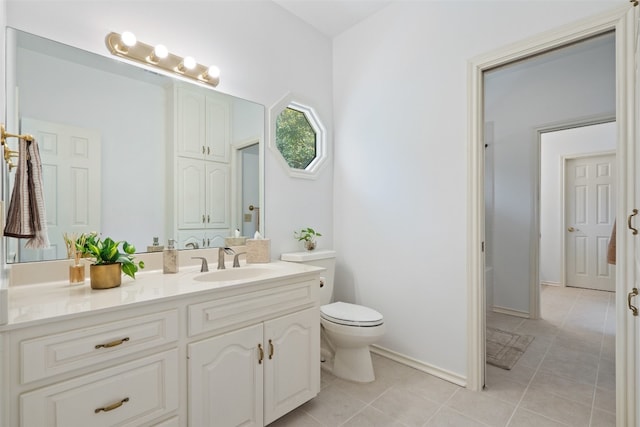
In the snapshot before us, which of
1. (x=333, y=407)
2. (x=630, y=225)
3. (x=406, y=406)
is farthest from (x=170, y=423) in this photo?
(x=630, y=225)

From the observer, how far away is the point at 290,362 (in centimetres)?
159

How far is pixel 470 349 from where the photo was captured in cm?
192

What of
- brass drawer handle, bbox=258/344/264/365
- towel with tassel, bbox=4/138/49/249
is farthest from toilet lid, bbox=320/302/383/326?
towel with tassel, bbox=4/138/49/249

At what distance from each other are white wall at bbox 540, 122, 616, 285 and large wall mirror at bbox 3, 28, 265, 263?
464cm

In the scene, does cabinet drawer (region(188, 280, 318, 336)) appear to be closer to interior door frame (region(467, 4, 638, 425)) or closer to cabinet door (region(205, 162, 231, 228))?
cabinet door (region(205, 162, 231, 228))

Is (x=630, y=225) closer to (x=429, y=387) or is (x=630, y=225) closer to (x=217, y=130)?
(x=429, y=387)

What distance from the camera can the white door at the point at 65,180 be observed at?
1.38 m

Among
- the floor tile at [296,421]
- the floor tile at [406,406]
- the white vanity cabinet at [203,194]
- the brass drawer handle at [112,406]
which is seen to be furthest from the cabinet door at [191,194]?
the floor tile at [406,406]

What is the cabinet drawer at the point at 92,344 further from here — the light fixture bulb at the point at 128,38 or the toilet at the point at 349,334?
the light fixture bulb at the point at 128,38

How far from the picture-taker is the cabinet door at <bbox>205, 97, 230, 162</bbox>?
196cm

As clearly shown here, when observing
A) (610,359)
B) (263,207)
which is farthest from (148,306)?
(610,359)

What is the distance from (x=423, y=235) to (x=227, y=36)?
1.93m

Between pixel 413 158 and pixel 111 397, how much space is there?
6.93 ft

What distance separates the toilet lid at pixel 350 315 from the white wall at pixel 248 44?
580mm
